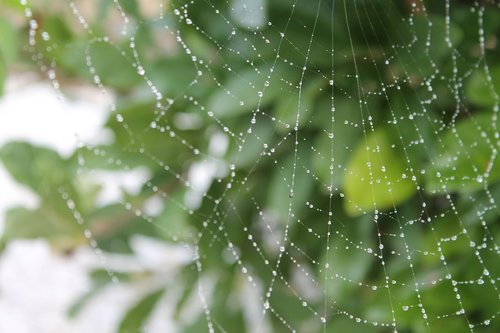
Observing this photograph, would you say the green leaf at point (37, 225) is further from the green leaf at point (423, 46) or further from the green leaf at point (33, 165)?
the green leaf at point (423, 46)

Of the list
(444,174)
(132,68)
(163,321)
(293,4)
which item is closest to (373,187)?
(444,174)

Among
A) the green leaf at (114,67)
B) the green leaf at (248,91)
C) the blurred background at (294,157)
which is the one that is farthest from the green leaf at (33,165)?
the green leaf at (248,91)

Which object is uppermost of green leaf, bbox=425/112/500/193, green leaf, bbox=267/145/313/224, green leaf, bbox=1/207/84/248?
green leaf, bbox=425/112/500/193

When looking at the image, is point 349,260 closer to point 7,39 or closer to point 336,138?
point 336,138

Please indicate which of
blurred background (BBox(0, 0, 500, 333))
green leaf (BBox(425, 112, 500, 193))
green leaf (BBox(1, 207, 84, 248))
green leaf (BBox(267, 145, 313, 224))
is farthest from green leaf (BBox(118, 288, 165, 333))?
green leaf (BBox(425, 112, 500, 193))

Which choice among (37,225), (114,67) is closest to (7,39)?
(114,67)

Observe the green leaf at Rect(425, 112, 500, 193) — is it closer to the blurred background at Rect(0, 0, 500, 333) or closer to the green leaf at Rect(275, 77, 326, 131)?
the blurred background at Rect(0, 0, 500, 333)

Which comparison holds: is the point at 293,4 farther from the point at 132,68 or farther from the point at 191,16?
the point at 132,68
